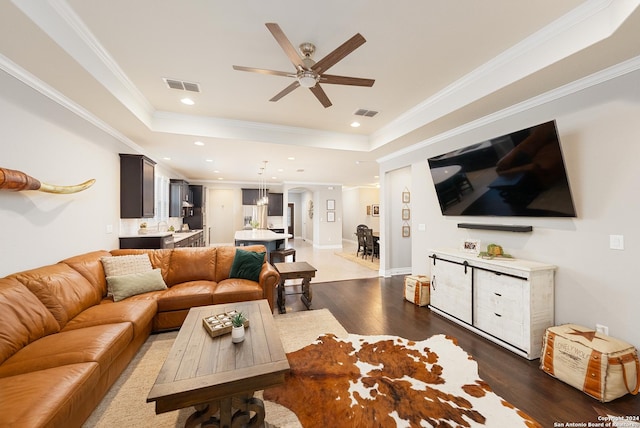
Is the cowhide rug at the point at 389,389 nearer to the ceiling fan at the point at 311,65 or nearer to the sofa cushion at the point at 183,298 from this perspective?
the sofa cushion at the point at 183,298

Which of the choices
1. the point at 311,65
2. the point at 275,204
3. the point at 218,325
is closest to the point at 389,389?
the point at 218,325

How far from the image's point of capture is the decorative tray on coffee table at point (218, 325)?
6.35ft

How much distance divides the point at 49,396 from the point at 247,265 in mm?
2311

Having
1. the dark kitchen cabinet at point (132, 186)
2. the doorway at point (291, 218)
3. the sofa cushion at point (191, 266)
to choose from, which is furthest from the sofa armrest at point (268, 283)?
the doorway at point (291, 218)

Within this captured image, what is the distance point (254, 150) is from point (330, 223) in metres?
6.03

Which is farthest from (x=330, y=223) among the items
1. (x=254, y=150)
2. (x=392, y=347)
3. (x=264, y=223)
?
(x=392, y=347)

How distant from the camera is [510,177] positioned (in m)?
2.88

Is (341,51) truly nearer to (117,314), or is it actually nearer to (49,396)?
(49,396)

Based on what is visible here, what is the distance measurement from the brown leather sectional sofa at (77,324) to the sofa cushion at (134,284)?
82 mm

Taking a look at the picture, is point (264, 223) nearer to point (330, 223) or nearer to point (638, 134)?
point (330, 223)

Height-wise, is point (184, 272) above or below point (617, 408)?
above

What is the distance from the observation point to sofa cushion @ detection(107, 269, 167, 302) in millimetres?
2867

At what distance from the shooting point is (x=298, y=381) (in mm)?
2127

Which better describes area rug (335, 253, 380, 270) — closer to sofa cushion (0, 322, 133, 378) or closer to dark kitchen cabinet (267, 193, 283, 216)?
dark kitchen cabinet (267, 193, 283, 216)
